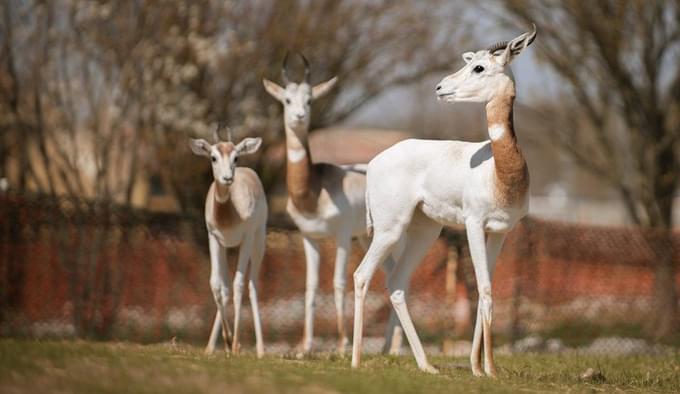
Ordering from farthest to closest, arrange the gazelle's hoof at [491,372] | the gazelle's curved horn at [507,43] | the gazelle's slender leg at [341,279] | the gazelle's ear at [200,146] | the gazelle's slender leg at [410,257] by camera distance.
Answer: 1. the gazelle's slender leg at [341,279]
2. the gazelle's ear at [200,146]
3. the gazelle's slender leg at [410,257]
4. the gazelle's curved horn at [507,43]
5. the gazelle's hoof at [491,372]

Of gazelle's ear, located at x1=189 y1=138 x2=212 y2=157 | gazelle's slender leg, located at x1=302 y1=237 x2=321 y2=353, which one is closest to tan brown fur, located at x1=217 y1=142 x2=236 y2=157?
gazelle's ear, located at x1=189 y1=138 x2=212 y2=157

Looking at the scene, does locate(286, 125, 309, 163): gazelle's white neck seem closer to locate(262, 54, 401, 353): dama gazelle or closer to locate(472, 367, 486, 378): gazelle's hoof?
locate(262, 54, 401, 353): dama gazelle

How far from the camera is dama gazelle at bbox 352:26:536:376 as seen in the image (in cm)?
708

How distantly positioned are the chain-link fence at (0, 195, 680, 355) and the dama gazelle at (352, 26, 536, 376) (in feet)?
16.9

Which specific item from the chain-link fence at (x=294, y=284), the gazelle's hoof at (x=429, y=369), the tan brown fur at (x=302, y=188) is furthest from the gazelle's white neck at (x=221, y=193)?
the chain-link fence at (x=294, y=284)

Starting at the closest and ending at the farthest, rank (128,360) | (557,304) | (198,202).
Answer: (128,360) < (557,304) < (198,202)

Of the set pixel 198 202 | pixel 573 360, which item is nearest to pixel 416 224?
pixel 573 360

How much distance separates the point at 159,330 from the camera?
13469 millimetres

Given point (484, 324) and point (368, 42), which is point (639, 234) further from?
point (484, 324)

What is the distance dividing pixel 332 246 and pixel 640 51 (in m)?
5.39

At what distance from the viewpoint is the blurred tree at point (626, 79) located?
1505 cm

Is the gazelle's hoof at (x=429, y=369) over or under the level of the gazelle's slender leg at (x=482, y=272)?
under

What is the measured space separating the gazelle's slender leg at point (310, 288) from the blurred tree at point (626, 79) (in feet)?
20.5

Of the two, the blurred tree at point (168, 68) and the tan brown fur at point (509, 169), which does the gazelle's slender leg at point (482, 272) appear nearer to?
the tan brown fur at point (509, 169)
